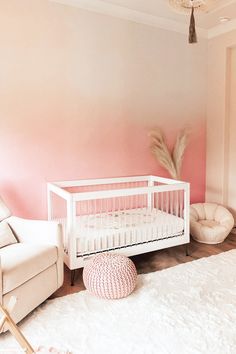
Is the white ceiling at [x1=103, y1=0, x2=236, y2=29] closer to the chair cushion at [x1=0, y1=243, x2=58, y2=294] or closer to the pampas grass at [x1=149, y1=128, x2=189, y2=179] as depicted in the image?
the pampas grass at [x1=149, y1=128, x2=189, y2=179]

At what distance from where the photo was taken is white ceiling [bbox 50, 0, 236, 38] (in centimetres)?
309

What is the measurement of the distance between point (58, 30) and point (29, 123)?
0.98 m

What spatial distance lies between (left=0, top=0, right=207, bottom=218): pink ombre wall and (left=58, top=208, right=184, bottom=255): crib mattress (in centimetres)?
60

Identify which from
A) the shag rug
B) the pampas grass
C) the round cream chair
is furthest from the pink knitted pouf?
the pampas grass

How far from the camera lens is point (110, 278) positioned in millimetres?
2172

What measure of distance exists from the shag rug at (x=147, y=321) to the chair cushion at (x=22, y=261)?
0.31 metres

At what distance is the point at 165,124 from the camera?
12.3 feet

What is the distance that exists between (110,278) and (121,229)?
60 cm

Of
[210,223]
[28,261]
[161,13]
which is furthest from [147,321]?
[161,13]

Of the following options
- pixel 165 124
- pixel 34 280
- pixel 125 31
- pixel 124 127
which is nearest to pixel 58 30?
pixel 125 31

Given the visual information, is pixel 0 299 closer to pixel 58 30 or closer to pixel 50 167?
pixel 50 167

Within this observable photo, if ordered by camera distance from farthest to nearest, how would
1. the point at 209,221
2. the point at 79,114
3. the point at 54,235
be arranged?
1. the point at 209,221
2. the point at 79,114
3. the point at 54,235

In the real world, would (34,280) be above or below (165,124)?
below

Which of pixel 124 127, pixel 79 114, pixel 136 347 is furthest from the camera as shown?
pixel 124 127
